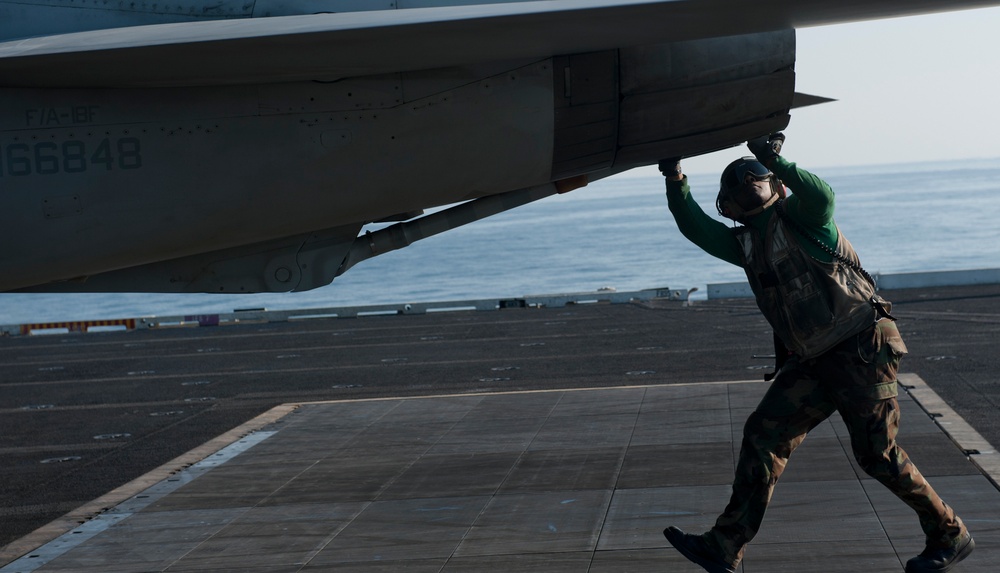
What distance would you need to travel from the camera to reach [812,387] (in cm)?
564

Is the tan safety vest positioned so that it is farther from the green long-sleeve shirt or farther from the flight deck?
the flight deck

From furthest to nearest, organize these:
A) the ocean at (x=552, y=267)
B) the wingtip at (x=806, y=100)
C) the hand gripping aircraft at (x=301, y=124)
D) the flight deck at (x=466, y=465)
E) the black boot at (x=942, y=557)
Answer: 1. the ocean at (x=552, y=267)
2. the flight deck at (x=466, y=465)
3. the wingtip at (x=806, y=100)
4. the black boot at (x=942, y=557)
5. the hand gripping aircraft at (x=301, y=124)

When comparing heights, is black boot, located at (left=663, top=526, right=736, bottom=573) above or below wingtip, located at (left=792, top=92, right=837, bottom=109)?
below

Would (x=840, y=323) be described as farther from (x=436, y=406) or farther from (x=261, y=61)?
(x=436, y=406)

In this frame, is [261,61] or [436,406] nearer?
[261,61]

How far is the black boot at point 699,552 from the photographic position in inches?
225

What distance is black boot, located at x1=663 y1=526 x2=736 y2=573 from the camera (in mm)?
5707

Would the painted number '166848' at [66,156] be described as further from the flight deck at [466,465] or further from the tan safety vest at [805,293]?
the tan safety vest at [805,293]

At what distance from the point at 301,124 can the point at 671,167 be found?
6.56 ft

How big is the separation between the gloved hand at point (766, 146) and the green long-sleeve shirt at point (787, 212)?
0.19 feet

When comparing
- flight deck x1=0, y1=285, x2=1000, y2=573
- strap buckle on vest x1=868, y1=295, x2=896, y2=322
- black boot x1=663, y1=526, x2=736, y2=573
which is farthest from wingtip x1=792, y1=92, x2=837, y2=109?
flight deck x1=0, y1=285, x2=1000, y2=573

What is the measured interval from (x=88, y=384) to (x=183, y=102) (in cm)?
1542

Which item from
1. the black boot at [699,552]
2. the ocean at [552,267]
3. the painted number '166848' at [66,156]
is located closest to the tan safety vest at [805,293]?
the black boot at [699,552]

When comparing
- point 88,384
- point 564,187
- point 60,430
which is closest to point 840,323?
→ point 564,187
